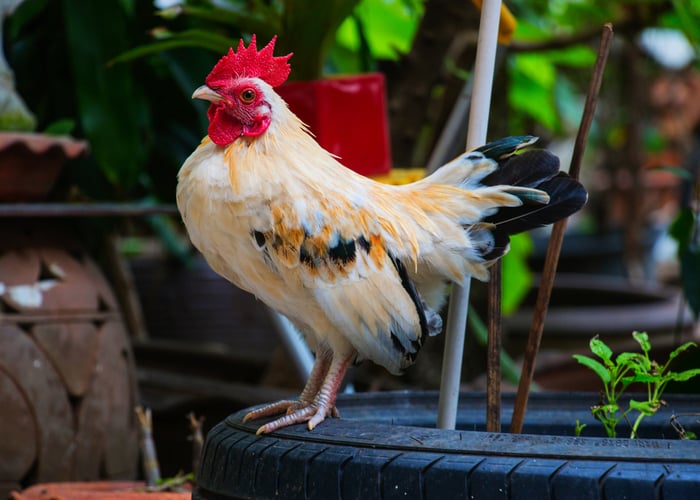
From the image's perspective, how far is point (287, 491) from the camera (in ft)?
4.79

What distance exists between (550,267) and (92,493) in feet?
3.81

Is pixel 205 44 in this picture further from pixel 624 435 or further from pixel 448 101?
pixel 624 435

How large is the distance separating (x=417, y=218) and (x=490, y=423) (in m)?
0.44

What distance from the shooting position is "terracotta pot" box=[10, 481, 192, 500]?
7.27 ft

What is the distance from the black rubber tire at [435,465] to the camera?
1.31 metres

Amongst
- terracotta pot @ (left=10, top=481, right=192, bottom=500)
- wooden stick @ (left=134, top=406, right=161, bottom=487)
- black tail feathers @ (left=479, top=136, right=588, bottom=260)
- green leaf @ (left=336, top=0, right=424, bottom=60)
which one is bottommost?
terracotta pot @ (left=10, top=481, right=192, bottom=500)

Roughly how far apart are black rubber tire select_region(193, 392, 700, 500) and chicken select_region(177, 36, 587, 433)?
0.37 feet

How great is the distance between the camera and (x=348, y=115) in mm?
2613

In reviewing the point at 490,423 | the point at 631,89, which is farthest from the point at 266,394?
the point at 631,89

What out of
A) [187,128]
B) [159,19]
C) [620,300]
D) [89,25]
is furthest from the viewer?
[620,300]

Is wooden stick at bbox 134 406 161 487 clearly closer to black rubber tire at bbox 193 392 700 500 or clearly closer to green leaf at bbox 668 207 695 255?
black rubber tire at bbox 193 392 700 500

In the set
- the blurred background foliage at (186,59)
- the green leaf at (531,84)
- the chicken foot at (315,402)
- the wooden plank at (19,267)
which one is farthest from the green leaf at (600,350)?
the green leaf at (531,84)

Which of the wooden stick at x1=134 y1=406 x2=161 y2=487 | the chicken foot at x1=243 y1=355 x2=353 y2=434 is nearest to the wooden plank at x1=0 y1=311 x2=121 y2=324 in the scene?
the wooden stick at x1=134 y1=406 x2=161 y2=487

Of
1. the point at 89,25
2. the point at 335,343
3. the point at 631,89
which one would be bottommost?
the point at 335,343
